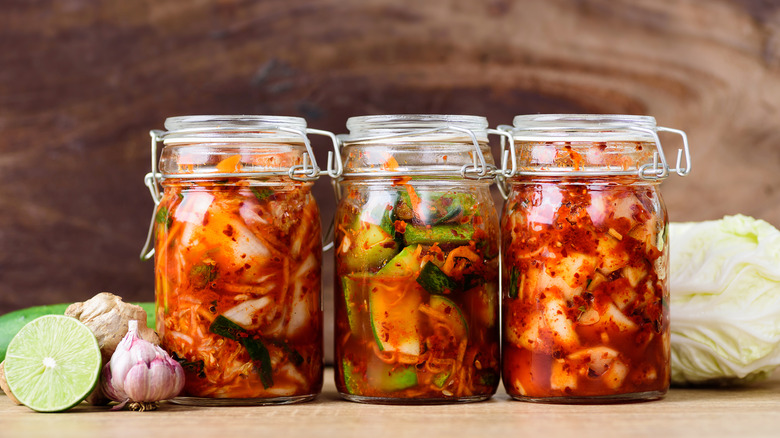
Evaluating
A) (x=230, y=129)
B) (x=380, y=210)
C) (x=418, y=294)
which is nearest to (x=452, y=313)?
(x=418, y=294)

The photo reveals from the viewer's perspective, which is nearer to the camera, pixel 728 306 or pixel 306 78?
pixel 728 306

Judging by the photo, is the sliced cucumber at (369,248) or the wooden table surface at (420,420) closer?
the wooden table surface at (420,420)

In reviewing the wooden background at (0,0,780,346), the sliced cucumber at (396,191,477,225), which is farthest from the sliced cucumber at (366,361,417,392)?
the wooden background at (0,0,780,346)

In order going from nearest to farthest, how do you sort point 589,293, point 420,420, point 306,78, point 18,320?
point 420,420
point 589,293
point 18,320
point 306,78

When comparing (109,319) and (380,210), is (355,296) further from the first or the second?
(109,319)

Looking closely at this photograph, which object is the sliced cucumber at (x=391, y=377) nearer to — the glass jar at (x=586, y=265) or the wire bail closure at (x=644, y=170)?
the glass jar at (x=586, y=265)

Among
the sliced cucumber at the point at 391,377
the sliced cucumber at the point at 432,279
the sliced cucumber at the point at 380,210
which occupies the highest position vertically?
the sliced cucumber at the point at 380,210

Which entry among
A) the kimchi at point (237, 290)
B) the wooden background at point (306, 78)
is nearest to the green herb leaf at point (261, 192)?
the kimchi at point (237, 290)
